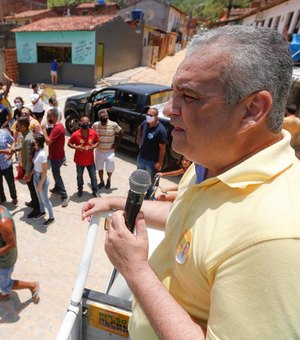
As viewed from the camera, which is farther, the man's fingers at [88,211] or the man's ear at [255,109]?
the man's fingers at [88,211]

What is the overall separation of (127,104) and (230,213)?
21.3 ft

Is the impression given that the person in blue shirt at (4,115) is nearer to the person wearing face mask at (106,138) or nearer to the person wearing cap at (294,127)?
the person wearing face mask at (106,138)

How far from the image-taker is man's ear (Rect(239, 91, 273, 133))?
877 millimetres

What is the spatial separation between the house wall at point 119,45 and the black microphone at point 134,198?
1806 centimetres

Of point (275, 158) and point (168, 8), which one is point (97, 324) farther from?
point (168, 8)

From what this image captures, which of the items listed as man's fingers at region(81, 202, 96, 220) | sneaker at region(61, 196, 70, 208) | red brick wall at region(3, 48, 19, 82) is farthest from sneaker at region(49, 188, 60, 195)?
red brick wall at region(3, 48, 19, 82)

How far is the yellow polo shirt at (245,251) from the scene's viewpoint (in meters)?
0.67

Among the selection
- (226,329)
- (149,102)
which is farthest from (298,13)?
(226,329)

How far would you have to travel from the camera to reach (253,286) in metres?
0.69

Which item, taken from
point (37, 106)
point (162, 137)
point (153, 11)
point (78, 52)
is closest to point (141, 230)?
point (162, 137)

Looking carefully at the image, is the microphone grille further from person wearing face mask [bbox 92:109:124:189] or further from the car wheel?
the car wheel

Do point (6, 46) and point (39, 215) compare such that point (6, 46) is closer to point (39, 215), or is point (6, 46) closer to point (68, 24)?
point (68, 24)

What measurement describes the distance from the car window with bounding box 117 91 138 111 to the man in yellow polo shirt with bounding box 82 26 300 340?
600cm

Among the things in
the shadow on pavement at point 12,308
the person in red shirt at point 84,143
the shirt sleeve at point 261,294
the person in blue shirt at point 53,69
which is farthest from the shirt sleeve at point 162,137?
the person in blue shirt at point 53,69
